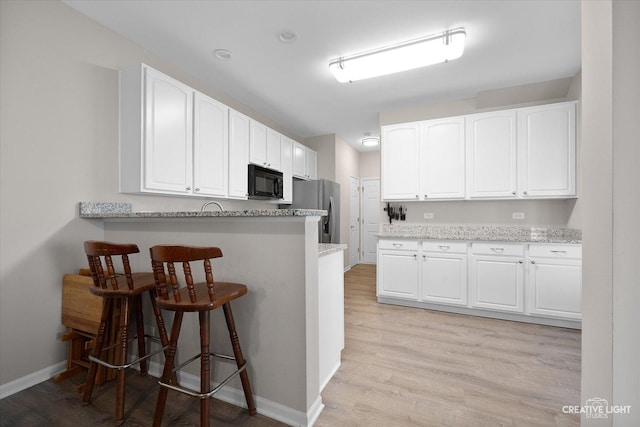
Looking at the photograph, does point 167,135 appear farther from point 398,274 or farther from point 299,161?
point 398,274

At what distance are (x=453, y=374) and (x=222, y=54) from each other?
3.28m

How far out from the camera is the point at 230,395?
5.21ft

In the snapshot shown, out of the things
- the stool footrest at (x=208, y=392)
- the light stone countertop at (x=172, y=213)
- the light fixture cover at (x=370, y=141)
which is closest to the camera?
the stool footrest at (x=208, y=392)

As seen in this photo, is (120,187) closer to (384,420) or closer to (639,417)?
(384,420)

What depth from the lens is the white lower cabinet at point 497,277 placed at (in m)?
2.88

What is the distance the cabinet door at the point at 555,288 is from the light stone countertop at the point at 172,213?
2.63 meters

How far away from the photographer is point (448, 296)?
3.16 m

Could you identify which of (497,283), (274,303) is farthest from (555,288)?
(274,303)

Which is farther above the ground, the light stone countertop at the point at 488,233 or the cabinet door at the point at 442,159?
the cabinet door at the point at 442,159

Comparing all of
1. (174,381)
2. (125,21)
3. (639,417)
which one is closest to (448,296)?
(639,417)

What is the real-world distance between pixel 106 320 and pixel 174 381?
555 millimetres

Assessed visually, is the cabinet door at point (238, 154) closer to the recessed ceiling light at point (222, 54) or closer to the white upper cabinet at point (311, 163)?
the recessed ceiling light at point (222, 54)

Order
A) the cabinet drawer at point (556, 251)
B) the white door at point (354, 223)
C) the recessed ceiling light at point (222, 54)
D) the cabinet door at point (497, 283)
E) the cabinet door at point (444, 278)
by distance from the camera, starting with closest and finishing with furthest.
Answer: the recessed ceiling light at point (222, 54), the cabinet drawer at point (556, 251), the cabinet door at point (497, 283), the cabinet door at point (444, 278), the white door at point (354, 223)

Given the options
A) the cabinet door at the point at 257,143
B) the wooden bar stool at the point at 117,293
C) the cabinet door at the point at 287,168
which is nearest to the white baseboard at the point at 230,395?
the wooden bar stool at the point at 117,293
